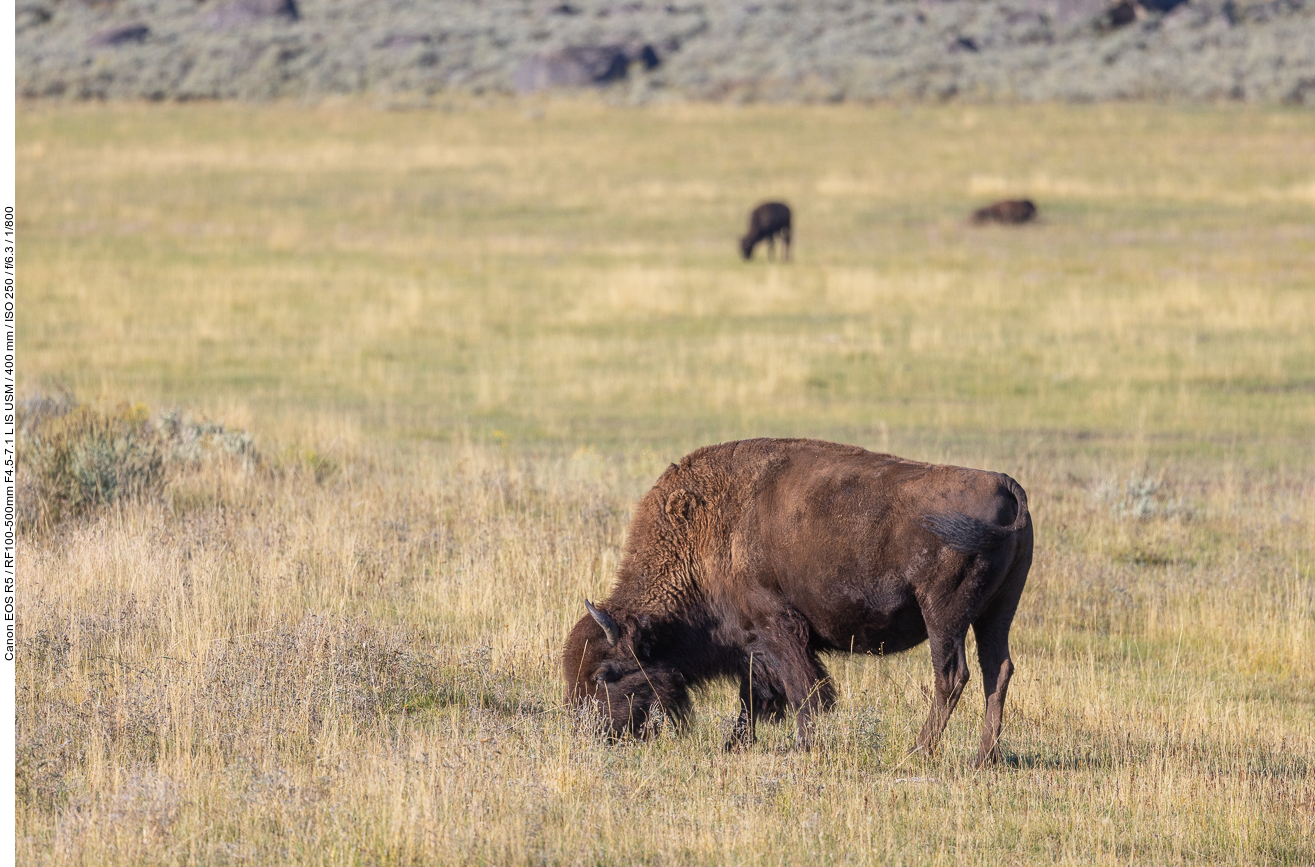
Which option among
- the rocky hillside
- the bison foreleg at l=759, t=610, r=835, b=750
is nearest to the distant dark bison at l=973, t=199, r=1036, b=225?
the rocky hillside

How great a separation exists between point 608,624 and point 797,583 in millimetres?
802

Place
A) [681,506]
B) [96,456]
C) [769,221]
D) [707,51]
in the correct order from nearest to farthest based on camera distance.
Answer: [681,506], [96,456], [769,221], [707,51]

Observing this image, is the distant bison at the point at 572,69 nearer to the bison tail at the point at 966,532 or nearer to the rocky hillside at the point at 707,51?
the rocky hillside at the point at 707,51

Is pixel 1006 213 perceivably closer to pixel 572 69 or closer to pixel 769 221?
pixel 769 221

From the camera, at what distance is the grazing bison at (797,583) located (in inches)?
230

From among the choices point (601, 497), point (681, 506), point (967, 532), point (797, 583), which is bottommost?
point (601, 497)

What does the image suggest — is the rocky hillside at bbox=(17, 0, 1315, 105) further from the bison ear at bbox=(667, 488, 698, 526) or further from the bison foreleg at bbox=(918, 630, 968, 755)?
the bison foreleg at bbox=(918, 630, 968, 755)

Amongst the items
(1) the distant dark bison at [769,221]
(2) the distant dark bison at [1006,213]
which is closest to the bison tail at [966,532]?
(1) the distant dark bison at [769,221]

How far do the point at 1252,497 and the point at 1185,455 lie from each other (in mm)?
2678

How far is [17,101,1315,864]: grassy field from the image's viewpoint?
5312mm

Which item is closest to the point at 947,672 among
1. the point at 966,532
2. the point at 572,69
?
the point at 966,532

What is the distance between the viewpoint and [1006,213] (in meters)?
34.7

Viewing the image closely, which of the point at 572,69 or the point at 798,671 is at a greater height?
the point at 798,671

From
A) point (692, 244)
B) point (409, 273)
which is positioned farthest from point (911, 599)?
point (692, 244)
